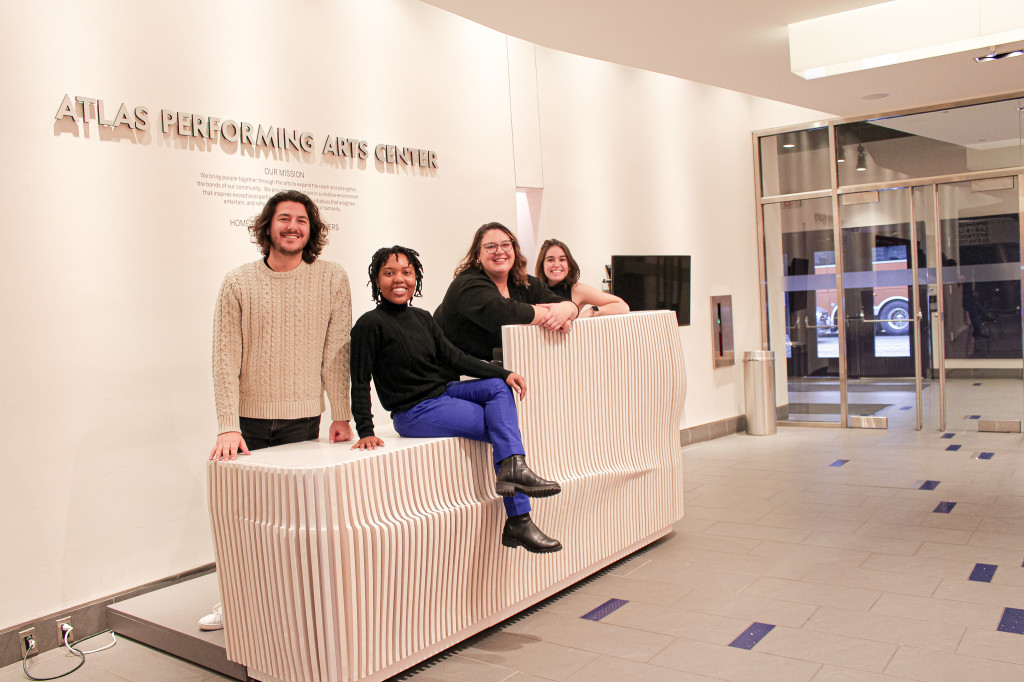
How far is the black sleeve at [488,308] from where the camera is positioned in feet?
13.1

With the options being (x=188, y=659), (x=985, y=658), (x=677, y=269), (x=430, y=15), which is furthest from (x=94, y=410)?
(x=677, y=269)

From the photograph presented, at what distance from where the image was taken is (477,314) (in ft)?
13.2

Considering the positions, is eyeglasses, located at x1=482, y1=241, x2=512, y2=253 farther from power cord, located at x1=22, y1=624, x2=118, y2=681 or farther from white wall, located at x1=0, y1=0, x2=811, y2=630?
power cord, located at x1=22, y1=624, x2=118, y2=681

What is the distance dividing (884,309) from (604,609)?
623 centimetres

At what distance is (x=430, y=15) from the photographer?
5922 mm

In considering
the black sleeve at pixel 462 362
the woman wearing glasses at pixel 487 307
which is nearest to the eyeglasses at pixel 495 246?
the woman wearing glasses at pixel 487 307

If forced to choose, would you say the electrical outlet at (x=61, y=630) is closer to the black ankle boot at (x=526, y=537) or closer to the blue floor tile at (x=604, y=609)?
the black ankle boot at (x=526, y=537)

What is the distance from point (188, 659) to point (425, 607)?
1.17 meters

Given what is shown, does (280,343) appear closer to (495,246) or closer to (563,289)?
(495,246)

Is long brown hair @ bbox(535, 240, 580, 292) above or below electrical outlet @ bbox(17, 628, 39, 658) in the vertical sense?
above

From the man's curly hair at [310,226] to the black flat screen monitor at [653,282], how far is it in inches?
169

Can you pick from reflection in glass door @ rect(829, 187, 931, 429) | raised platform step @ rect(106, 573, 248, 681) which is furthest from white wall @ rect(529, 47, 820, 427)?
raised platform step @ rect(106, 573, 248, 681)

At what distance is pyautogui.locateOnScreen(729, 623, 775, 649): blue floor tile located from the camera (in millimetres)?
3465

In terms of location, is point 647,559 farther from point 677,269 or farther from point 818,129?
point 818,129
